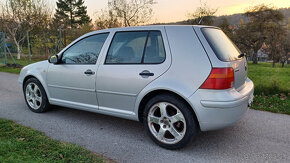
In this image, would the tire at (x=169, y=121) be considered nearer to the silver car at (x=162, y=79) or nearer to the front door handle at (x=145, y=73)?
the silver car at (x=162, y=79)

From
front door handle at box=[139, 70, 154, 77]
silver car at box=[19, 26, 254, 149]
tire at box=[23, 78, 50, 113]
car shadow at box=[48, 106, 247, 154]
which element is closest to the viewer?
silver car at box=[19, 26, 254, 149]

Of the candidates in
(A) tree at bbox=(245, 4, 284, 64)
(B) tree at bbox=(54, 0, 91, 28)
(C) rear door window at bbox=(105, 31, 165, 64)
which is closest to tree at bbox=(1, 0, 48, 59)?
(B) tree at bbox=(54, 0, 91, 28)

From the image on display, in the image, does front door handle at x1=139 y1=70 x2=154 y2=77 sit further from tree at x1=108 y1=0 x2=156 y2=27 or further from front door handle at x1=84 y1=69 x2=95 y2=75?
tree at x1=108 y1=0 x2=156 y2=27

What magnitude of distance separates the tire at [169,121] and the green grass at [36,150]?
0.86 meters

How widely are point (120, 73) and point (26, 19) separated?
25.1 metres

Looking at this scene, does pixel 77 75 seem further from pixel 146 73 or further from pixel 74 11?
pixel 74 11

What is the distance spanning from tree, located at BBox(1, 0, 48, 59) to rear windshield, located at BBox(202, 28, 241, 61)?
2454 centimetres

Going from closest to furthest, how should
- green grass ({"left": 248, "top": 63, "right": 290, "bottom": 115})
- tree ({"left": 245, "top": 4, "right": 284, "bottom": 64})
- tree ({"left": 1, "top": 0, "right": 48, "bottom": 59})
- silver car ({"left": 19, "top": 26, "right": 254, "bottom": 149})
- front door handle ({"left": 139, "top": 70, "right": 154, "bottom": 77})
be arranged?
silver car ({"left": 19, "top": 26, "right": 254, "bottom": 149})
front door handle ({"left": 139, "top": 70, "right": 154, "bottom": 77})
green grass ({"left": 248, "top": 63, "right": 290, "bottom": 115})
tree ({"left": 1, "top": 0, "right": 48, "bottom": 59})
tree ({"left": 245, "top": 4, "right": 284, "bottom": 64})

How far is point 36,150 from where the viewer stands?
282 centimetres

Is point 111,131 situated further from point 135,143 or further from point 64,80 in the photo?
point 64,80

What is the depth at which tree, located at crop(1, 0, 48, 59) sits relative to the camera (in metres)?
23.0

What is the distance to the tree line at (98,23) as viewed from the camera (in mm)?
15150

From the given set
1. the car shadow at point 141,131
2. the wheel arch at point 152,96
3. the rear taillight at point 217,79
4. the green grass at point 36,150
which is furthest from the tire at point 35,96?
the rear taillight at point 217,79

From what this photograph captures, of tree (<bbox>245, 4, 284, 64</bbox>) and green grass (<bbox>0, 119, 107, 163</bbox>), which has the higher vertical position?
tree (<bbox>245, 4, 284, 64</bbox>)
